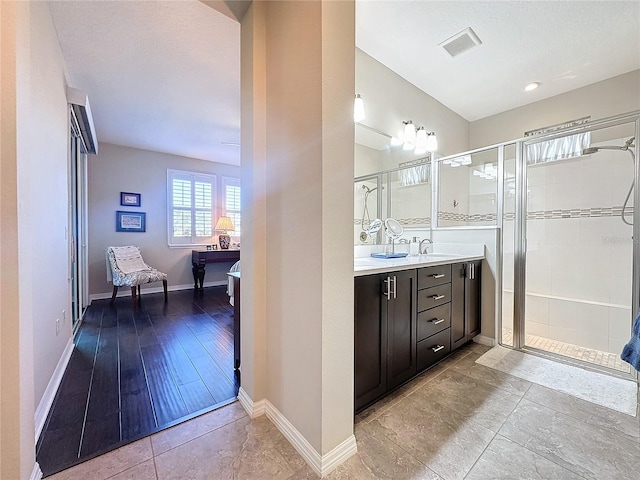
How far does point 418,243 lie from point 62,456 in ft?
9.47

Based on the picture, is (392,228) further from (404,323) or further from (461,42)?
(461,42)

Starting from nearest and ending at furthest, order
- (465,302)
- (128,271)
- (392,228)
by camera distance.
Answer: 1. (465,302)
2. (392,228)
3. (128,271)

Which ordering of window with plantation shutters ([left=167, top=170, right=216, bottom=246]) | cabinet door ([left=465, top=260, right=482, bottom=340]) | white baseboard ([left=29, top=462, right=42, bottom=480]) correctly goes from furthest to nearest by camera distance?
window with plantation shutters ([left=167, top=170, right=216, bottom=246])
cabinet door ([left=465, top=260, right=482, bottom=340])
white baseboard ([left=29, top=462, right=42, bottom=480])

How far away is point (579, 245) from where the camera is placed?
2.70 meters

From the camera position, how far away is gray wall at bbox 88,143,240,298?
4.22m

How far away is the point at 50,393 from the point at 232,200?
447 centimetres

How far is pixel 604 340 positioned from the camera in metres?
2.45

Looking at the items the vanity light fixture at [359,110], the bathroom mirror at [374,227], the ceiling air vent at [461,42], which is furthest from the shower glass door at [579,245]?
the vanity light fixture at [359,110]

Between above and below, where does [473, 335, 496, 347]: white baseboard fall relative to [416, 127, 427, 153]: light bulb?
below

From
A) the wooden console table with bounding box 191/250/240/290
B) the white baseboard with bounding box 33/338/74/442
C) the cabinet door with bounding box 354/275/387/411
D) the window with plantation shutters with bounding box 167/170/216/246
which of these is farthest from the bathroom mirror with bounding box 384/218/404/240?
the window with plantation shutters with bounding box 167/170/216/246

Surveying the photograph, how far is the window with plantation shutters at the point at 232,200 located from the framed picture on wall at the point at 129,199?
60.9 inches

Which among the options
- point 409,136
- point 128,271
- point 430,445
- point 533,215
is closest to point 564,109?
point 533,215

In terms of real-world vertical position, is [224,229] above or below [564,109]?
below

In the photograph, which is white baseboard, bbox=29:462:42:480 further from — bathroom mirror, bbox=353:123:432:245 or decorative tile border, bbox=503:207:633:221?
decorative tile border, bbox=503:207:633:221
